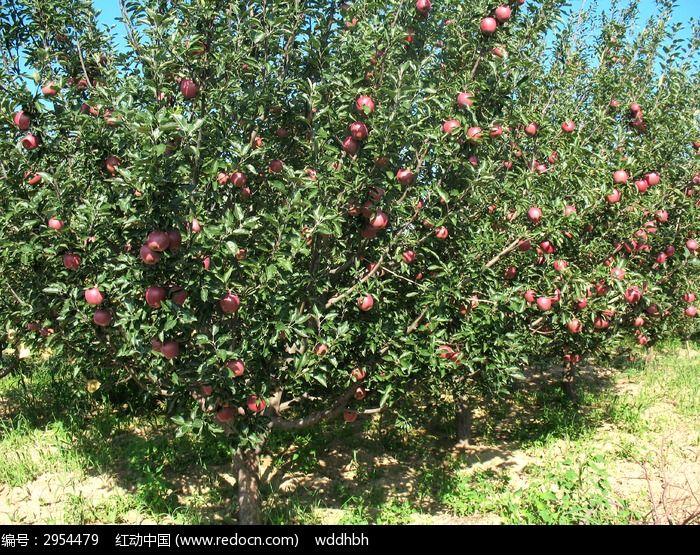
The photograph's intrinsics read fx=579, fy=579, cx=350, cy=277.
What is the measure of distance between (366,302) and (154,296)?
1.19 metres

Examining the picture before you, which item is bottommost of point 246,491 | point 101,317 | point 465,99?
point 246,491

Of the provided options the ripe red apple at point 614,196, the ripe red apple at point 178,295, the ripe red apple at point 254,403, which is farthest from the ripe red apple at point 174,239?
the ripe red apple at point 614,196

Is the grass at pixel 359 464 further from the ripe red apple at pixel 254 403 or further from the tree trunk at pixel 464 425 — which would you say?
the ripe red apple at pixel 254 403

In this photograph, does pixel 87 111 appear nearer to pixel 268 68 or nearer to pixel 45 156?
pixel 45 156

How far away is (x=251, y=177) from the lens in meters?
3.50

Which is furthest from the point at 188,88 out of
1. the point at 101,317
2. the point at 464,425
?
the point at 464,425

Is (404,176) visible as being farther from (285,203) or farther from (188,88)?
(188,88)

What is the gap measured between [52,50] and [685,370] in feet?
25.5

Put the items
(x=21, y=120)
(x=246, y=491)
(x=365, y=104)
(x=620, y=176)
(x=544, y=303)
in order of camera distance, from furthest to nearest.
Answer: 1. (x=620, y=176)
2. (x=246, y=491)
3. (x=544, y=303)
4. (x=365, y=104)
5. (x=21, y=120)

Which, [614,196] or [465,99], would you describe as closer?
[465,99]

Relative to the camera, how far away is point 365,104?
9.93ft

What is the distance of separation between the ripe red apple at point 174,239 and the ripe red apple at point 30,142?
0.94 meters

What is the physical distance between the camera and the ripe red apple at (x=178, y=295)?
2826 mm
